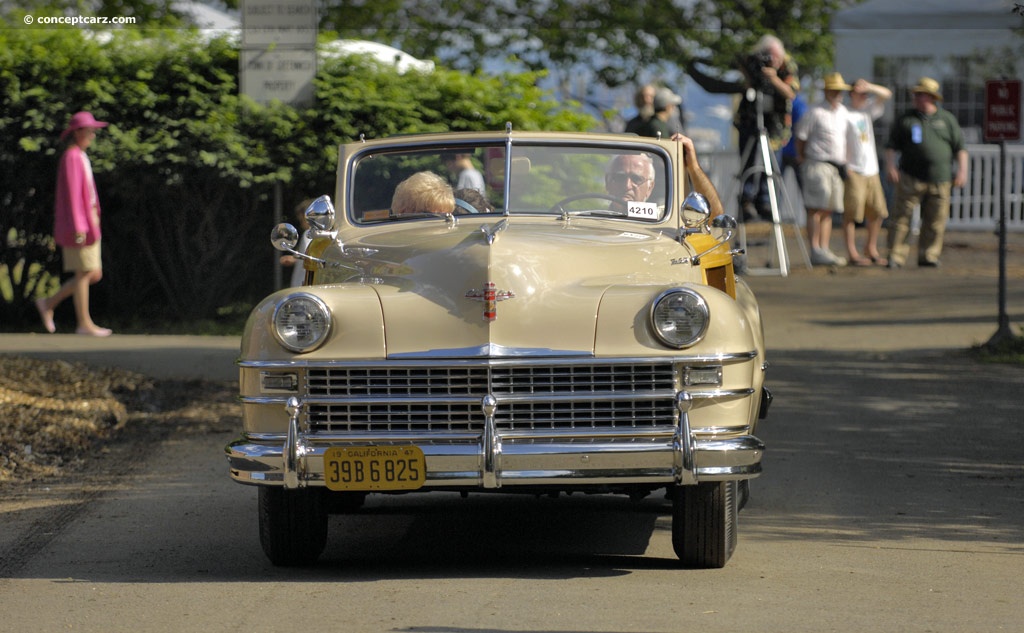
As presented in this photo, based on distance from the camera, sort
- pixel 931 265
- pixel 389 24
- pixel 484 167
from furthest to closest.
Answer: pixel 389 24 < pixel 931 265 < pixel 484 167

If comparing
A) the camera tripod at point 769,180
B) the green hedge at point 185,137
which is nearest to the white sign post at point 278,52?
the green hedge at point 185,137

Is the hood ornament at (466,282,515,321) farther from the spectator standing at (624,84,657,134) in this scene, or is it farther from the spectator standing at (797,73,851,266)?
the spectator standing at (797,73,851,266)

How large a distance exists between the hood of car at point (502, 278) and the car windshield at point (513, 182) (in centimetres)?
31

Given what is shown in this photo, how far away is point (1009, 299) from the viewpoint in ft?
50.6

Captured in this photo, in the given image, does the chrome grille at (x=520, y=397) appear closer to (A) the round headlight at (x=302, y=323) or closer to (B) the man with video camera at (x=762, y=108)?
(A) the round headlight at (x=302, y=323)

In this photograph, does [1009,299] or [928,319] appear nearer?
[928,319]

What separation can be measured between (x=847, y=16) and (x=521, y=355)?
18.4 m

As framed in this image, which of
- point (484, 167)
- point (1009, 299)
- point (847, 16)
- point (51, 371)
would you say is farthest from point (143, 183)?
point (847, 16)

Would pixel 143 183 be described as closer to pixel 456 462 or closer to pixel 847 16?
pixel 456 462

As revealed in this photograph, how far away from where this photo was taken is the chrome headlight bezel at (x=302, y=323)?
590cm

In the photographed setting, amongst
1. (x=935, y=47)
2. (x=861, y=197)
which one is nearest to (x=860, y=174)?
(x=861, y=197)

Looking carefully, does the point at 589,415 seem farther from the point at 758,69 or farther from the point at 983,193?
the point at 983,193

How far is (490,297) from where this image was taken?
597 centimetres

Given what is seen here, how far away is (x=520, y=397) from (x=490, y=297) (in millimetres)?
416
